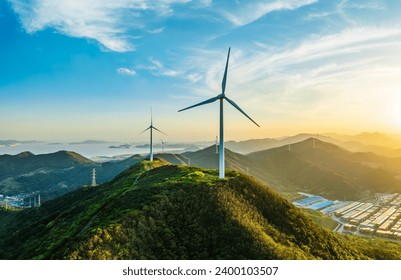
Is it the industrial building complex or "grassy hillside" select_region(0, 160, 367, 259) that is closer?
"grassy hillside" select_region(0, 160, 367, 259)

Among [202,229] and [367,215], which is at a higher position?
[202,229]

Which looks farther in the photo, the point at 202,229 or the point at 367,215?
the point at 367,215

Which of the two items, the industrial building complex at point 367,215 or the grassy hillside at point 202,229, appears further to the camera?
the industrial building complex at point 367,215

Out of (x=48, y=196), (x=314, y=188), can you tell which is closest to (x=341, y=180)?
(x=314, y=188)

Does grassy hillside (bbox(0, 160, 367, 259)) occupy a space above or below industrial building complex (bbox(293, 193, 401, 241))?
above

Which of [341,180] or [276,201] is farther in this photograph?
[341,180]

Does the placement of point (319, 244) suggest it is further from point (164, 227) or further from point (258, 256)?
point (164, 227)

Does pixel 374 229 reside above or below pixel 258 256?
below

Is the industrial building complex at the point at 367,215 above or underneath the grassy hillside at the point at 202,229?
underneath
